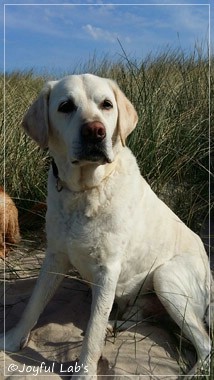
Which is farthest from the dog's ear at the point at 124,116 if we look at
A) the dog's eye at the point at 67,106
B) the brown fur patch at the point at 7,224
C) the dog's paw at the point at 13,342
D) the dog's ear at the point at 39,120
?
the brown fur patch at the point at 7,224

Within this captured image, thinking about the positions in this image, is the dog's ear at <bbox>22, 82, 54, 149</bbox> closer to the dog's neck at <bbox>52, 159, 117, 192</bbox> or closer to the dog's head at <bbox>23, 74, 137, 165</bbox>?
the dog's head at <bbox>23, 74, 137, 165</bbox>

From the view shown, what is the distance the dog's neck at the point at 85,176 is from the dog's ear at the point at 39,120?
222mm

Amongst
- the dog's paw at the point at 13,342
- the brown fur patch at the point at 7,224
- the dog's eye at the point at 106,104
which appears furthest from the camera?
the brown fur patch at the point at 7,224

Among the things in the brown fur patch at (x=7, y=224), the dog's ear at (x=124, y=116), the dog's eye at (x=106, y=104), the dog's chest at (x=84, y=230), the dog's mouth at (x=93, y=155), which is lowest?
the brown fur patch at (x=7, y=224)

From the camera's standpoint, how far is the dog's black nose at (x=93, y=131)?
9.59ft

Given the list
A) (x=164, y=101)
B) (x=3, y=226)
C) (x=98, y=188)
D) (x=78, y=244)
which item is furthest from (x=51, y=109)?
(x=164, y=101)

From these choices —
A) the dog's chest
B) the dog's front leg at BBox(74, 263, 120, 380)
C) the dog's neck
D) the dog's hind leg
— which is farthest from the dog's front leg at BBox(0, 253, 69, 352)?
the dog's hind leg

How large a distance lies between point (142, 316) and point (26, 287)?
105 centimetres

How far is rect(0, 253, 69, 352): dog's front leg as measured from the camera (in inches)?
132

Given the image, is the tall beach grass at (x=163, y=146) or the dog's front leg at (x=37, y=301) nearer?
the dog's front leg at (x=37, y=301)

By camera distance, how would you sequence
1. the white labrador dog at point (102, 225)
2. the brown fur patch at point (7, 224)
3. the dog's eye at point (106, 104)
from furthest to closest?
the brown fur patch at point (7, 224)
the dog's eye at point (106, 104)
the white labrador dog at point (102, 225)

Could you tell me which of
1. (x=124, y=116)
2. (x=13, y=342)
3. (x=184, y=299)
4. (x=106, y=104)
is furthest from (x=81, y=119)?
(x=13, y=342)

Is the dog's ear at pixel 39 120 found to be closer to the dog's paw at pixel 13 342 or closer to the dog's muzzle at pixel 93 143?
the dog's muzzle at pixel 93 143

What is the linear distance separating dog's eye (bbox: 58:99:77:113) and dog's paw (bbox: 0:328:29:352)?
139cm
